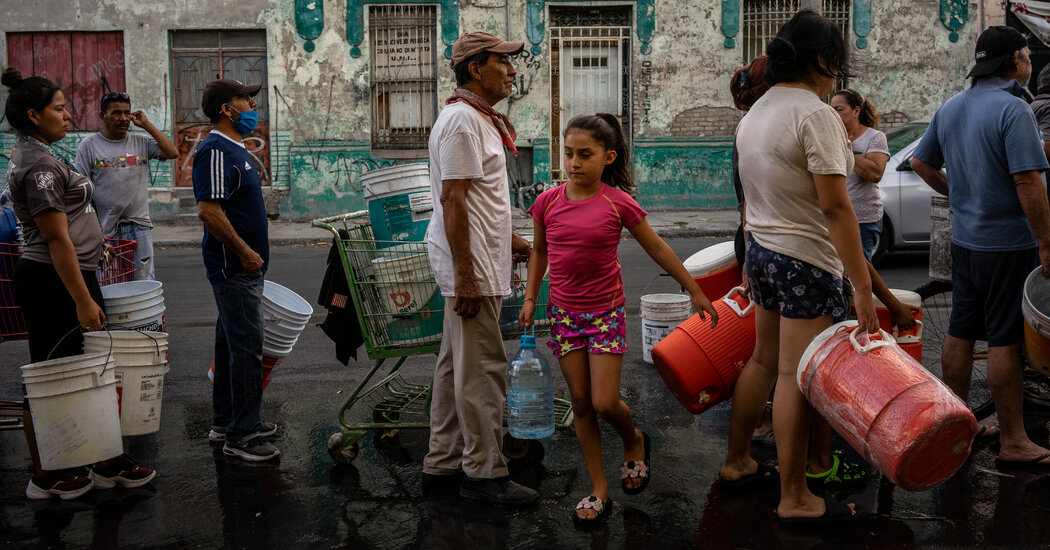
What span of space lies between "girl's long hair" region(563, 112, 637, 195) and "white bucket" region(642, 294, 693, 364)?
2.04 meters

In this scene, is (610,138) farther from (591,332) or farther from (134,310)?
(134,310)

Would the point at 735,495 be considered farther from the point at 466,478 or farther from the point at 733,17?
the point at 733,17

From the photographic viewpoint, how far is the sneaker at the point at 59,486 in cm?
448

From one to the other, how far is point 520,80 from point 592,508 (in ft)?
46.6

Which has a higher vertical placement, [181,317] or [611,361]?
[611,361]

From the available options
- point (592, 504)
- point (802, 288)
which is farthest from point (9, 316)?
point (802, 288)

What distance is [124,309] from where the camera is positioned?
5.18 meters

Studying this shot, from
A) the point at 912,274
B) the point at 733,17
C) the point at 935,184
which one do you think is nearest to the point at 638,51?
the point at 733,17

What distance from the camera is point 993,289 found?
4598mm

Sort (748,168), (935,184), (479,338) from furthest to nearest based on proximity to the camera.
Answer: (935,184) → (479,338) → (748,168)

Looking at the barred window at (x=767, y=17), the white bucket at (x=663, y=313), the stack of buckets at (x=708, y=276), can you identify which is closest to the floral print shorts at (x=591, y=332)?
the stack of buckets at (x=708, y=276)

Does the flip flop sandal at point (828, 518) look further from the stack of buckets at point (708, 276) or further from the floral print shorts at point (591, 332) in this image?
the stack of buckets at point (708, 276)

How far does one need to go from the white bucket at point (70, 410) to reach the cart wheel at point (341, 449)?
100 centimetres

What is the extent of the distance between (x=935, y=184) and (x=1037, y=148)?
2.20 ft
